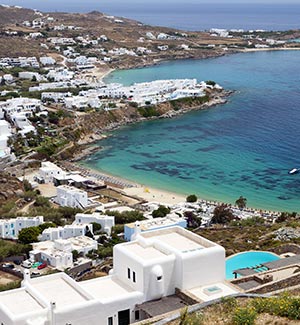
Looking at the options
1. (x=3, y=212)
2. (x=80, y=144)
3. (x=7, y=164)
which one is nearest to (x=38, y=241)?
(x=3, y=212)

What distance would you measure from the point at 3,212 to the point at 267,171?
1735cm

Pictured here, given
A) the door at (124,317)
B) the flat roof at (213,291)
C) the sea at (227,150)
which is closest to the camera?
the door at (124,317)

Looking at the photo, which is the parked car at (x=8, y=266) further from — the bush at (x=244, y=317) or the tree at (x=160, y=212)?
the bush at (x=244, y=317)

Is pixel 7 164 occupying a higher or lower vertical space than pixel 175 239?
lower

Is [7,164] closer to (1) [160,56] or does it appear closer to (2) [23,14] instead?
(1) [160,56]

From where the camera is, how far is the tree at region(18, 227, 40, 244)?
26094mm

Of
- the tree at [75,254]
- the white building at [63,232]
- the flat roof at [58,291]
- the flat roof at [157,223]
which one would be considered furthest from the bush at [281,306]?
the white building at [63,232]

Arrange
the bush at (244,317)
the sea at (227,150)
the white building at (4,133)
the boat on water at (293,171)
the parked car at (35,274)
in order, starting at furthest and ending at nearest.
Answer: the white building at (4,133), the boat on water at (293,171), the sea at (227,150), the parked car at (35,274), the bush at (244,317)

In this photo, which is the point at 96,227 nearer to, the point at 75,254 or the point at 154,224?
the point at 154,224

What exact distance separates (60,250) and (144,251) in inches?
456

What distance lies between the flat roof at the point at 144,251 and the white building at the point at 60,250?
10218 millimetres

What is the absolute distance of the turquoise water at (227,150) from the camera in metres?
38.0

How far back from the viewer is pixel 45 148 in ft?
149

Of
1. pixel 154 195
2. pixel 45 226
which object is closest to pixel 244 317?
pixel 45 226
